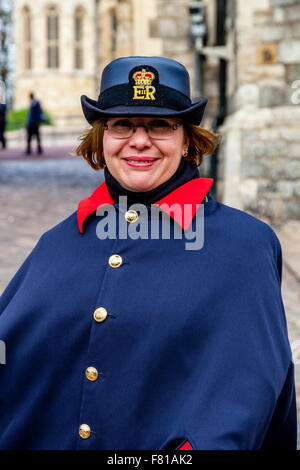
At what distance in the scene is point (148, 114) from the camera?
217 centimetres

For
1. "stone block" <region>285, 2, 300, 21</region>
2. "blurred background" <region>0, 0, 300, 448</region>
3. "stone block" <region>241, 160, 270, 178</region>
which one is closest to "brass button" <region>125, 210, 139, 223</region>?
"blurred background" <region>0, 0, 300, 448</region>

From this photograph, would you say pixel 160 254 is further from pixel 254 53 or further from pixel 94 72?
pixel 94 72

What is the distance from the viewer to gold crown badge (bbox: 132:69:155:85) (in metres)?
2.20

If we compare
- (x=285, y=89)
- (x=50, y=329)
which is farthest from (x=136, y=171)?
(x=285, y=89)

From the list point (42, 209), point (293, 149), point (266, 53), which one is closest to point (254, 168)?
point (293, 149)

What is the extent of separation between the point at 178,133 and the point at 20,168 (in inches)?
568

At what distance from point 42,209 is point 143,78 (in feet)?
26.1

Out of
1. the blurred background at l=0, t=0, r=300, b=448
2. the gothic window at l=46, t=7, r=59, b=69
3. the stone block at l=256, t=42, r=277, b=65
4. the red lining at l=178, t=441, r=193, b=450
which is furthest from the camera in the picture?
the gothic window at l=46, t=7, r=59, b=69

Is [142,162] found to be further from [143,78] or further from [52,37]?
[52,37]

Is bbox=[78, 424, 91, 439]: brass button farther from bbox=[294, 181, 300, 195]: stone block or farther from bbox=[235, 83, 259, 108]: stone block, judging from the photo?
bbox=[235, 83, 259, 108]: stone block

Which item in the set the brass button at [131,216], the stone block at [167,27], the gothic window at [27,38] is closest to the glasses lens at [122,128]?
the brass button at [131,216]

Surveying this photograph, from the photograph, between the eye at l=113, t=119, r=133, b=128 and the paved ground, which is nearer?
the eye at l=113, t=119, r=133, b=128

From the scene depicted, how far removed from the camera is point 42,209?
1002 cm

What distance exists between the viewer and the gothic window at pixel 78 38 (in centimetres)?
3456
